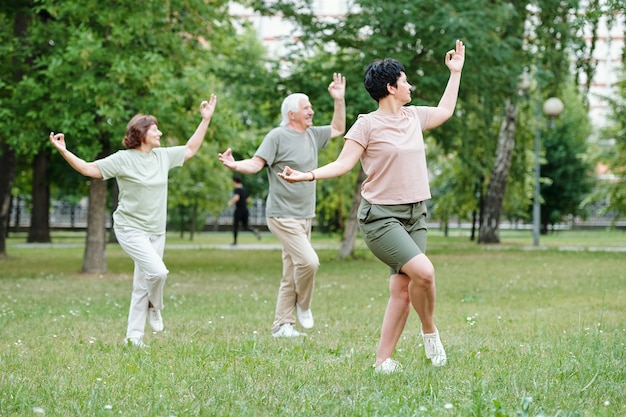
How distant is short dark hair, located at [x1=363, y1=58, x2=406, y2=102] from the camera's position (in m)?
6.11

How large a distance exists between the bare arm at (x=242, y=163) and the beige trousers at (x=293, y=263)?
582 mm

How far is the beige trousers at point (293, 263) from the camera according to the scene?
8.50 m

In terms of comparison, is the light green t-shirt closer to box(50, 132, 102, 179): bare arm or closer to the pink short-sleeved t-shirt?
box(50, 132, 102, 179): bare arm

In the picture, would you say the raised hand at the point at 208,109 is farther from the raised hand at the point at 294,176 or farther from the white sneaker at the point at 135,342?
the raised hand at the point at 294,176

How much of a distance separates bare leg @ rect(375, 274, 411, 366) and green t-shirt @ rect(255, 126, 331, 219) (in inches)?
97.0

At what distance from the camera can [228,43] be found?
865 inches


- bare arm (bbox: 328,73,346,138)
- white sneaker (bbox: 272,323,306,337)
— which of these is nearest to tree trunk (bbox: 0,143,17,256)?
bare arm (bbox: 328,73,346,138)

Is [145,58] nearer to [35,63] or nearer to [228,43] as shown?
[35,63]

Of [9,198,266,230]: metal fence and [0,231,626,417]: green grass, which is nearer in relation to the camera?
[0,231,626,417]: green grass

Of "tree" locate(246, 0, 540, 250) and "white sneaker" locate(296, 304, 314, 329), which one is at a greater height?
"tree" locate(246, 0, 540, 250)

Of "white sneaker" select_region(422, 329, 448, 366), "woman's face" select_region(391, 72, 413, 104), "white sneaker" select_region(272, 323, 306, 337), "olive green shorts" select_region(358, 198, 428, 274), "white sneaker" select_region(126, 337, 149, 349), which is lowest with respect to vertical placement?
"white sneaker" select_region(126, 337, 149, 349)

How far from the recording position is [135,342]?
767 cm

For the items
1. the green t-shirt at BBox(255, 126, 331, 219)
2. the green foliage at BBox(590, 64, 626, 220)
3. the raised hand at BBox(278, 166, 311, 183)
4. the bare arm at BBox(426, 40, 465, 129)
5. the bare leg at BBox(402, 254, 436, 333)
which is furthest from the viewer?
the green foliage at BBox(590, 64, 626, 220)

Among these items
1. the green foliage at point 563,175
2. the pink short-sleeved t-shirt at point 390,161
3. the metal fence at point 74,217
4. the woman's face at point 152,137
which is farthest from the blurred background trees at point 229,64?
the metal fence at point 74,217
